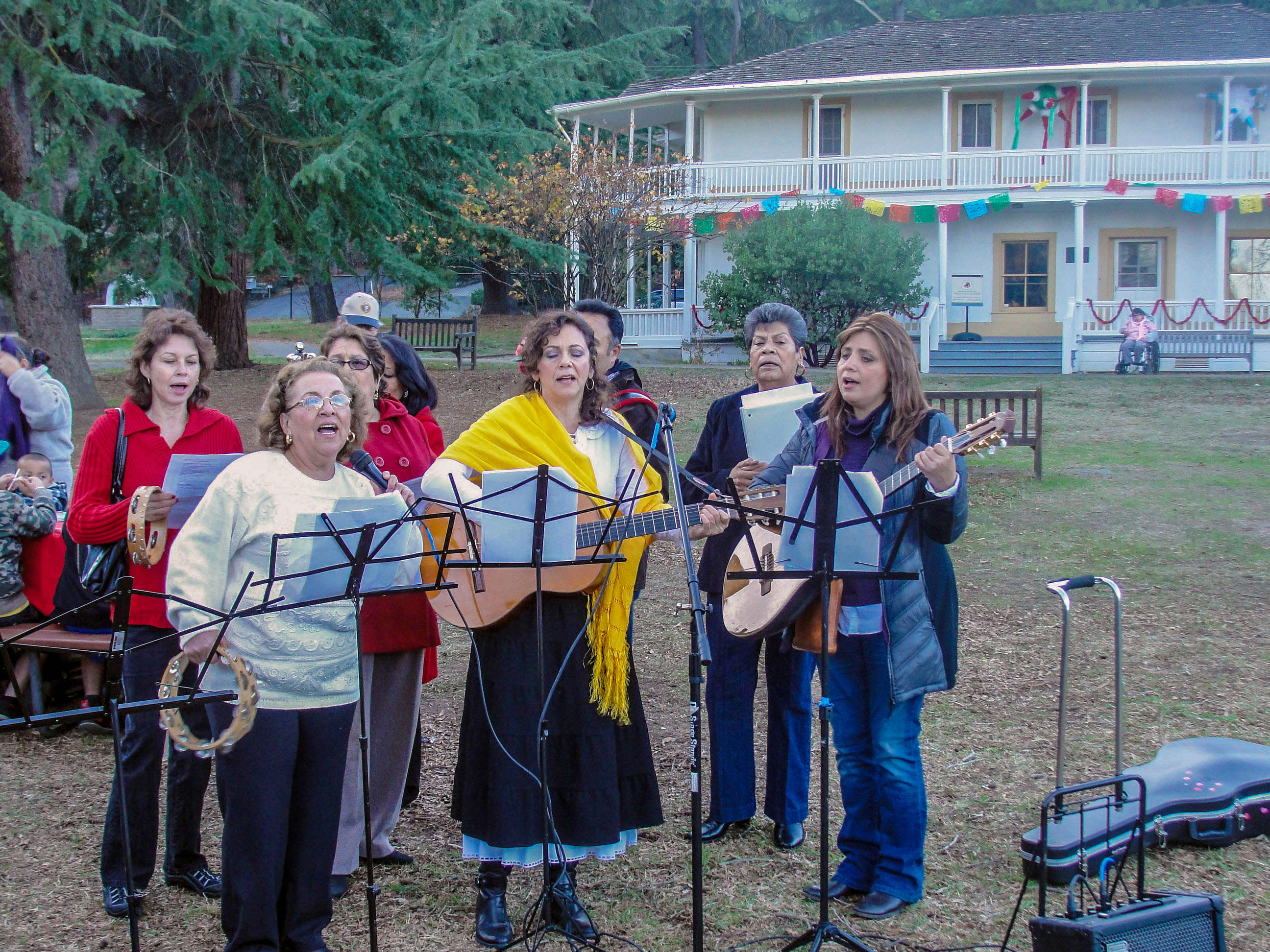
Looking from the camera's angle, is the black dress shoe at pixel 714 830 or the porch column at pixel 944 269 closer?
the black dress shoe at pixel 714 830

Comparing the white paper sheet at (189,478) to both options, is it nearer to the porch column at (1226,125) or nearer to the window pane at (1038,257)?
the window pane at (1038,257)

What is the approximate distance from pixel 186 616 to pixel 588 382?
4.85ft

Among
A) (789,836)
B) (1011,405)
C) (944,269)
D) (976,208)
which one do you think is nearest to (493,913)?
(789,836)

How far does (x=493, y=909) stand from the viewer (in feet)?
12.3

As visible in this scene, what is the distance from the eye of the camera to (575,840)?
3721mm

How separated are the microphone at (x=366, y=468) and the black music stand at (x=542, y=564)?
321 millimetres

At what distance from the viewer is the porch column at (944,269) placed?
25.7 m

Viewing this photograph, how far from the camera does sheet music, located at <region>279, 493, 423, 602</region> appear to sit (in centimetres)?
316

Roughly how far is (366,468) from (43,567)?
9.11 feet

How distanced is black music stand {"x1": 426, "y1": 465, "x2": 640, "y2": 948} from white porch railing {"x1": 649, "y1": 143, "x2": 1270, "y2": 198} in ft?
69.4

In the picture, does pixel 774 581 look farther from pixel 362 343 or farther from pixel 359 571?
pixel 362 343

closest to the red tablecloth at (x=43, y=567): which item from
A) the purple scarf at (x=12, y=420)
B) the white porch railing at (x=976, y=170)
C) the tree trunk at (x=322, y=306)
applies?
the purple scarf at (x=12, y=420)

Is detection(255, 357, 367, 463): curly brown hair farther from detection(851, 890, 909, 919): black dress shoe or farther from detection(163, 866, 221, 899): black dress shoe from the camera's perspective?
detection(851, 890, 909, 919): black dress shoe

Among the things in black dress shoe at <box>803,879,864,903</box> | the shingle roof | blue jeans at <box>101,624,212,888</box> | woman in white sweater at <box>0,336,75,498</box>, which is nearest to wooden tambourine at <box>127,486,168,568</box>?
blue jeans at <box>101,624,212,888</box>
